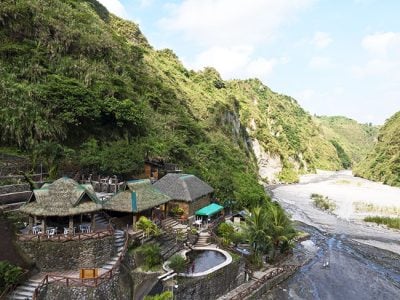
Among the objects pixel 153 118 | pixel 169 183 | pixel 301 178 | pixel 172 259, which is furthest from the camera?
pixel 301 178

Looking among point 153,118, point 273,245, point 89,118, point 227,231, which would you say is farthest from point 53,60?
point 273,245

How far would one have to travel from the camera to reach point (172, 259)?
25594 millimetres

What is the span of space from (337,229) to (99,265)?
41.6 metres

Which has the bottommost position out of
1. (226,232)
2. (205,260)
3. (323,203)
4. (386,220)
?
(386,220)

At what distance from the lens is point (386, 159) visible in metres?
126

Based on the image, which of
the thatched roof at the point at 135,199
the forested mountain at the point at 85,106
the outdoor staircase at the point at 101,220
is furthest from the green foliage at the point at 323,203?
the outdoor staircase at the point at 101,220

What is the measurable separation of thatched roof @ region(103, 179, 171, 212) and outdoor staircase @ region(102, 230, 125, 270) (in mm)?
1983

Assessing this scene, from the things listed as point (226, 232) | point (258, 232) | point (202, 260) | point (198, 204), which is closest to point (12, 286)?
point (202, 260)

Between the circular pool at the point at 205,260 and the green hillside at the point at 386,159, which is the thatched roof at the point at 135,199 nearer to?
the circular pool at the point at 205,260


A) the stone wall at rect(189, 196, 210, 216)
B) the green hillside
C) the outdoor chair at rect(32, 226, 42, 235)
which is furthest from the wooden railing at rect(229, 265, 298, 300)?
the green hillside

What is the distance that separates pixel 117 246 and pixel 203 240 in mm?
9791

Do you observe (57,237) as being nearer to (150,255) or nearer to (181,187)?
(150,255)

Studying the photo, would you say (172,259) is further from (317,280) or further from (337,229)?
(337,229)

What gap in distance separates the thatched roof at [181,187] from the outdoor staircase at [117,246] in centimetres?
970
